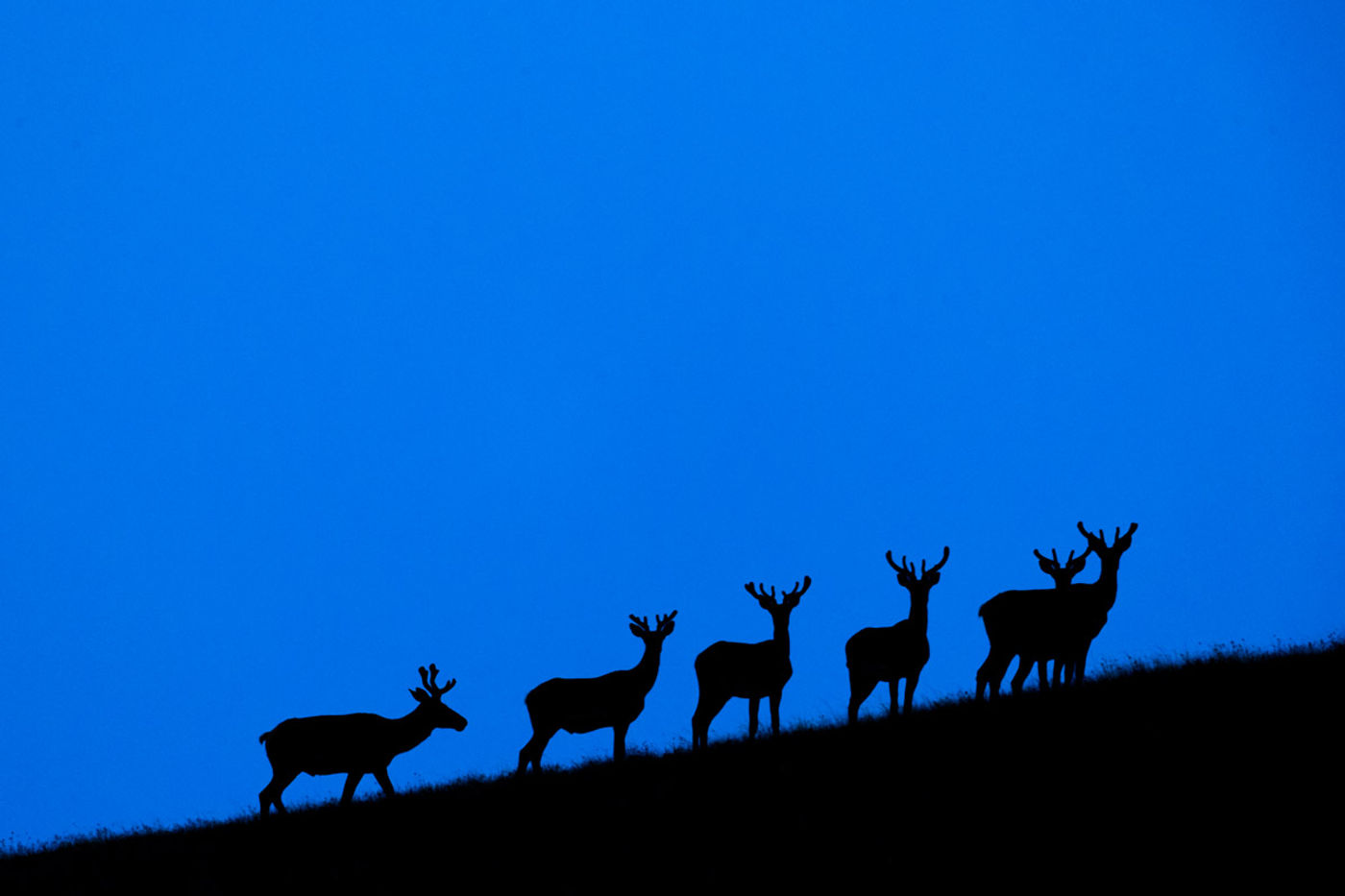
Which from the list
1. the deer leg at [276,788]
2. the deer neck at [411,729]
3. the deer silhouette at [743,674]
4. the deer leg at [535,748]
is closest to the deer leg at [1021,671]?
the deer silhouette at [743,674]

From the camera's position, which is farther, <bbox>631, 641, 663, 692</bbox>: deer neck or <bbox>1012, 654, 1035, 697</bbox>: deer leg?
<bbox>631, 641, 663, 692</bbox>: deer neck

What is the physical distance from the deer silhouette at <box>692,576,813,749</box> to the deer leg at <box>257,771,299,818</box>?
467 cm

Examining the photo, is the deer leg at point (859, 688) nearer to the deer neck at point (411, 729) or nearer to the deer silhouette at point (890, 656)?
the deer silhouette at point (890, 656)

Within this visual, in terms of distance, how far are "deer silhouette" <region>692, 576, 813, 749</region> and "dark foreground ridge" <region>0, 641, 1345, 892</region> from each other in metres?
1.29

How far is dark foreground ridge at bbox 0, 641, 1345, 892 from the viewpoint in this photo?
9.04m

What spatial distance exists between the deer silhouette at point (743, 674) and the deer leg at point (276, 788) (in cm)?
467

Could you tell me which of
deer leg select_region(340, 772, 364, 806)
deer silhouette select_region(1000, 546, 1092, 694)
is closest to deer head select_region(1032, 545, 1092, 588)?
deer silhouette select_region(1000, 546, 1092, 694)

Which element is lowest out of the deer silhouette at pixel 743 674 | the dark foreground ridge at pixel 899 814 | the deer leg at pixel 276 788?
the dark foreground ridge at pixel 899 814

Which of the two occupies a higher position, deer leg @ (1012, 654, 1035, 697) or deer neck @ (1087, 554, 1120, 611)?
deer neck @ (1087, 554, 1120, 611)

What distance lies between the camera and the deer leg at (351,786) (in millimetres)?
14430

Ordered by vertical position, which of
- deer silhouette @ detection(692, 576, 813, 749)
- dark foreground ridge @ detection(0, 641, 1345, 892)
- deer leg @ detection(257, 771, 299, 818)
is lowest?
dark foreground ridge @ detection(0, 641, 1345, 892)

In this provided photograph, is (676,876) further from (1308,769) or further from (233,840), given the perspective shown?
(233,840)

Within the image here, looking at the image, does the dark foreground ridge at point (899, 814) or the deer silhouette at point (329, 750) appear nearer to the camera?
the dark foreground ridge at point (899, 814)

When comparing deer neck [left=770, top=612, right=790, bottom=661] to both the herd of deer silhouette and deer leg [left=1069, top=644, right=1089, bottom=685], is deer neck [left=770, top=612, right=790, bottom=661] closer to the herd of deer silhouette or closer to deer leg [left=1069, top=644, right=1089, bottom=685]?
the herd of deer silhouette
